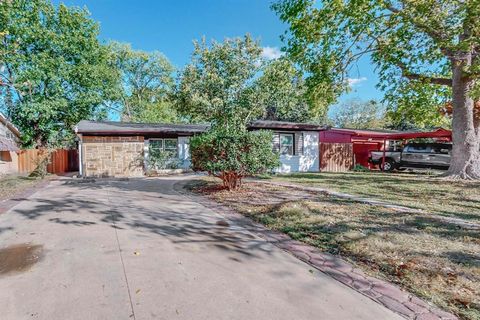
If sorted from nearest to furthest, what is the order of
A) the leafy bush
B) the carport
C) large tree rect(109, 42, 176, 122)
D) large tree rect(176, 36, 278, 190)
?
the leafy bush < large tree rect(176, 36, 278, 190) < the carport < large tree rect(109, 42, 176, 122)

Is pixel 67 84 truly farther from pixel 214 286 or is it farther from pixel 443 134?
pixel 443 134

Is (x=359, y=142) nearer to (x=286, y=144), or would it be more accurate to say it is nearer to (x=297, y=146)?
(x=297, y=146)

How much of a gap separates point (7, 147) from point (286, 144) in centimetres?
1590

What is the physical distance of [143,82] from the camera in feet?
109

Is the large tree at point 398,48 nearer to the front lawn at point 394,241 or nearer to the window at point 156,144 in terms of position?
the front lawn at point 394,241

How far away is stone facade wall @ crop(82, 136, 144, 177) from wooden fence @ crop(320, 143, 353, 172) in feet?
34.9

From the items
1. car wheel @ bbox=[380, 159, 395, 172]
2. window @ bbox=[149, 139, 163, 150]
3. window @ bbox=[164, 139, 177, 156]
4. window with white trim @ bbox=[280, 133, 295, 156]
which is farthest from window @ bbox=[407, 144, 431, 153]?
window @ bbox=[149, 139, 163, 150]

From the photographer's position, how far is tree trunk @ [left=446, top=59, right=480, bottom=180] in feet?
33.0

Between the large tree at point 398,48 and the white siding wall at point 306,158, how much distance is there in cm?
504

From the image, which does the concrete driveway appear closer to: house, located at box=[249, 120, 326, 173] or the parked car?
house, located at box=[249, 120, 326, 173]

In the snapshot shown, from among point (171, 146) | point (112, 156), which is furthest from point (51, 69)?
point (171, 146)

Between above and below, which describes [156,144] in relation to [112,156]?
above

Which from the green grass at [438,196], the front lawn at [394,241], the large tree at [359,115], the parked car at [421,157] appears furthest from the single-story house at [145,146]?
the large tree at [359,115]

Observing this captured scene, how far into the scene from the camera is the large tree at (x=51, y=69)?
60.7 ft
